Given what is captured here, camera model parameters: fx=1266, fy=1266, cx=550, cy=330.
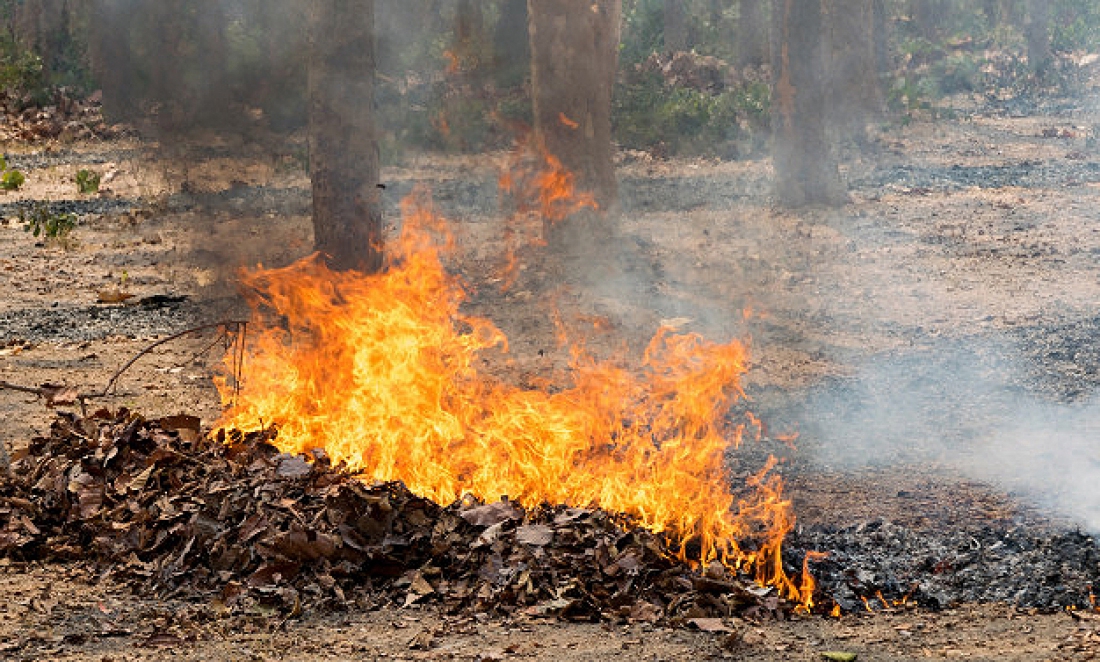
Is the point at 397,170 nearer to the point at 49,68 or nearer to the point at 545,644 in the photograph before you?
the point at 49,68

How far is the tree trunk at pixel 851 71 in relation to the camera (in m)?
15.2

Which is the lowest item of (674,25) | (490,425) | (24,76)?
(490,425)

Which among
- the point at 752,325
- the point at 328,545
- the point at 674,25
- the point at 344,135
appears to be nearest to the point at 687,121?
the point at 674,25

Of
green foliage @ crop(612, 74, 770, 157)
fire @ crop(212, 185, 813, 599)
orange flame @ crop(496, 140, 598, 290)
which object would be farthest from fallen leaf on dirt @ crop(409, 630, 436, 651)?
green foliage @ crop(612, 74, 770, 157)

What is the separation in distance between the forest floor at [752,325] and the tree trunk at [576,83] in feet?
3.03

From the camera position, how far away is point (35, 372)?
8125 mm

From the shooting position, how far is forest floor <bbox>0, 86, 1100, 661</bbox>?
4582mm

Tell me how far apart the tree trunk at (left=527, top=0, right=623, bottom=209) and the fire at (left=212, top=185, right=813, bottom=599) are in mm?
4027

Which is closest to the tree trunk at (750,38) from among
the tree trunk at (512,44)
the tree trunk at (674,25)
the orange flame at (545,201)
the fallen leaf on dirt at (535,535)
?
the tree trunk at (674,25)

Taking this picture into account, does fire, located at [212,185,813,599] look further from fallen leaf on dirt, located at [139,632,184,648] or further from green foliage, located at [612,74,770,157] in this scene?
green foliage, located at [612,74,770,157]

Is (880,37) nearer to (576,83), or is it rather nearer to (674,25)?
(674,25)

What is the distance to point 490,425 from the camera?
6105 mm

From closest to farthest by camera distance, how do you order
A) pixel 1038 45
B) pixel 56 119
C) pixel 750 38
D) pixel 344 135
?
pixel 344 135 < pixel 56 119 < pixel 750 38 < pixel 1038 45

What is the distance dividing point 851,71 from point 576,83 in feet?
20.7
